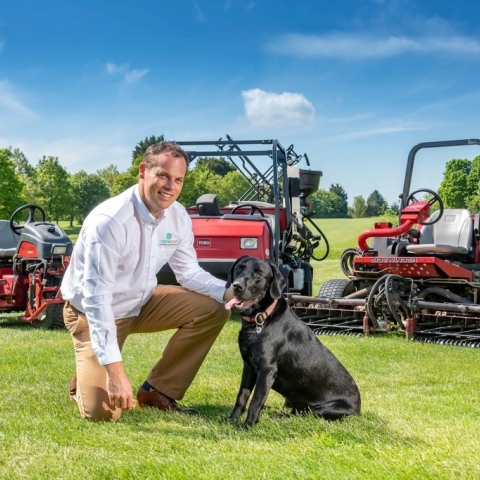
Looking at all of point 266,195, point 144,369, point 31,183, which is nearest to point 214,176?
point 31,183

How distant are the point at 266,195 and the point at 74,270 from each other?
480 centimetres

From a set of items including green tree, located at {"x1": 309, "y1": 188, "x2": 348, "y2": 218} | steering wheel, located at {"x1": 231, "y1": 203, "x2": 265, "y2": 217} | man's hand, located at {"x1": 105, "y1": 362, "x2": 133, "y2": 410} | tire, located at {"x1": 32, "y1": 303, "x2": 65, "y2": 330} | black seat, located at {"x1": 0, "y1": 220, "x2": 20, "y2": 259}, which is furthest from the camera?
green tree, located at {"x1": 309, "y1": 188, "x2": 348, "y2": 218}

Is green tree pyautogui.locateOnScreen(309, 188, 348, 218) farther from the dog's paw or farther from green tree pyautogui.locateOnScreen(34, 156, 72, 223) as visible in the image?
the dog's paw

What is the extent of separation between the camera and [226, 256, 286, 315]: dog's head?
3359mm

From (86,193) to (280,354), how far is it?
2285 inches

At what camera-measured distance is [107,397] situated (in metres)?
3.45

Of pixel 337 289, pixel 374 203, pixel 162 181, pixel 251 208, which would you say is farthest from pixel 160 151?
pixel 374 203

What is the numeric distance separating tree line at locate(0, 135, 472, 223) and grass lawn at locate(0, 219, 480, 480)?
25.0 metres

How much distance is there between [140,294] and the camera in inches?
145

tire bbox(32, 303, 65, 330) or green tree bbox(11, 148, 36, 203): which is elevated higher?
green tree bbox(11, 148, 36, 203)

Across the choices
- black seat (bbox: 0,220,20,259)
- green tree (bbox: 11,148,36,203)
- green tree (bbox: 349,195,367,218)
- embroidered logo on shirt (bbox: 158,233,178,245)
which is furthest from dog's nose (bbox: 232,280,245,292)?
green tree (bbox: 349,195,367,218)

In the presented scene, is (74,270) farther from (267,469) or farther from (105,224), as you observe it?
(267,469)

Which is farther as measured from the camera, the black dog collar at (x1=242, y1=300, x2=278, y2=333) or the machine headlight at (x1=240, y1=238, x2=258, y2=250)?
the machine headlight at (x1=240, y1=238, x2=258, y2=250)

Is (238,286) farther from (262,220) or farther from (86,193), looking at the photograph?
(86,193)
